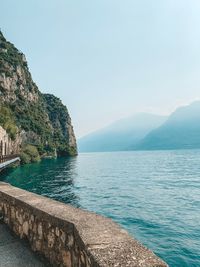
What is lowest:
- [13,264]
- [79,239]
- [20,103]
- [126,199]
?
[126,199]

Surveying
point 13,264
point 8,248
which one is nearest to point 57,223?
point 13,264

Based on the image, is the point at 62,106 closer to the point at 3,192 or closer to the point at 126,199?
the point at 126,199

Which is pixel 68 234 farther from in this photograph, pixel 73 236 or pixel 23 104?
pixel 23 104

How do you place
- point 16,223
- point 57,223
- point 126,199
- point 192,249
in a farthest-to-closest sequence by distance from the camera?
point 126,199
point 192,249
point 16,223
point 57,223

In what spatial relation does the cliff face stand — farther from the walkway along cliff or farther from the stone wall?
the stone wall

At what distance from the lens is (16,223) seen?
657 cm

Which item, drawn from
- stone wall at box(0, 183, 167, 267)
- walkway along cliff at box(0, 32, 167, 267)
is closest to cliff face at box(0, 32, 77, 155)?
walkway along cliff at box(0, 32, 167, 267)

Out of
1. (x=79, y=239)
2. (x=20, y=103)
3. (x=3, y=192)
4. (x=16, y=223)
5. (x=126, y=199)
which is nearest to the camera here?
(x=79, y=239)

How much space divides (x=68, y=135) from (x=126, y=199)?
142 meters

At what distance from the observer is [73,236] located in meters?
4.36

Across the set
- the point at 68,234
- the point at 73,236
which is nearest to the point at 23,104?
the point at 68,234

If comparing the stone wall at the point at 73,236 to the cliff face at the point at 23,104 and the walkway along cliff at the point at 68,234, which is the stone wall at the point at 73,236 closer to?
the walkway along cliff at the point at 68,234

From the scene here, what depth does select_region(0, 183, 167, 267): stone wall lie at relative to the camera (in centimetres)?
332

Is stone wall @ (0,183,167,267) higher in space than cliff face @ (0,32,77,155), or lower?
lower
